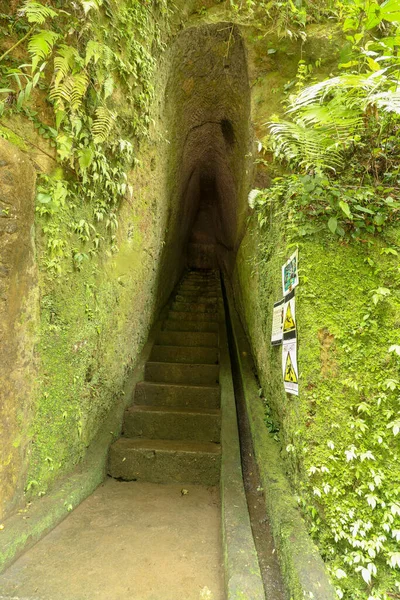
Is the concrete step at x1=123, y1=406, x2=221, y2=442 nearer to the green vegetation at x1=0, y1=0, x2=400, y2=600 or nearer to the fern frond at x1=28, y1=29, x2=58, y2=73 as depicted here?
the green vegetation at x1=0, y1=0, x2=400, y2=600

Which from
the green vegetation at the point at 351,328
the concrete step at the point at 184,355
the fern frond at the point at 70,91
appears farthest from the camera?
the concrete step at the point at 184,355

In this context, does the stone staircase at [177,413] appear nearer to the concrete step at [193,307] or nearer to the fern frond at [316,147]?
the concrete step at [193,307]

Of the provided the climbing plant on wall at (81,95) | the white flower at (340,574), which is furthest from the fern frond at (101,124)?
the white flower at (340,574)

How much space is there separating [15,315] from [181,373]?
2473mm

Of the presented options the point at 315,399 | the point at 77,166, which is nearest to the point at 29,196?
the point at 77,166

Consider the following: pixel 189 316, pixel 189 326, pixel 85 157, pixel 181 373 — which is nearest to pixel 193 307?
pixel 189 316

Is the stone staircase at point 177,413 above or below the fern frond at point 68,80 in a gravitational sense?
below

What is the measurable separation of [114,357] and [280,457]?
1.95 metres

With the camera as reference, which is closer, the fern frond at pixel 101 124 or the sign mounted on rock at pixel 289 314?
the sign mounted on rock at pixel 289 314

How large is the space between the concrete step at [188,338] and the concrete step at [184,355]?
0.29m

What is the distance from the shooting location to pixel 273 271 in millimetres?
2699

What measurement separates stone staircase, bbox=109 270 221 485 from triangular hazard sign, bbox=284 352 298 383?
118 cm

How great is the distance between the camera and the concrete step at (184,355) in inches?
169

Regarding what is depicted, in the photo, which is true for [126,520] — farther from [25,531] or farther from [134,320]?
[134,320]
